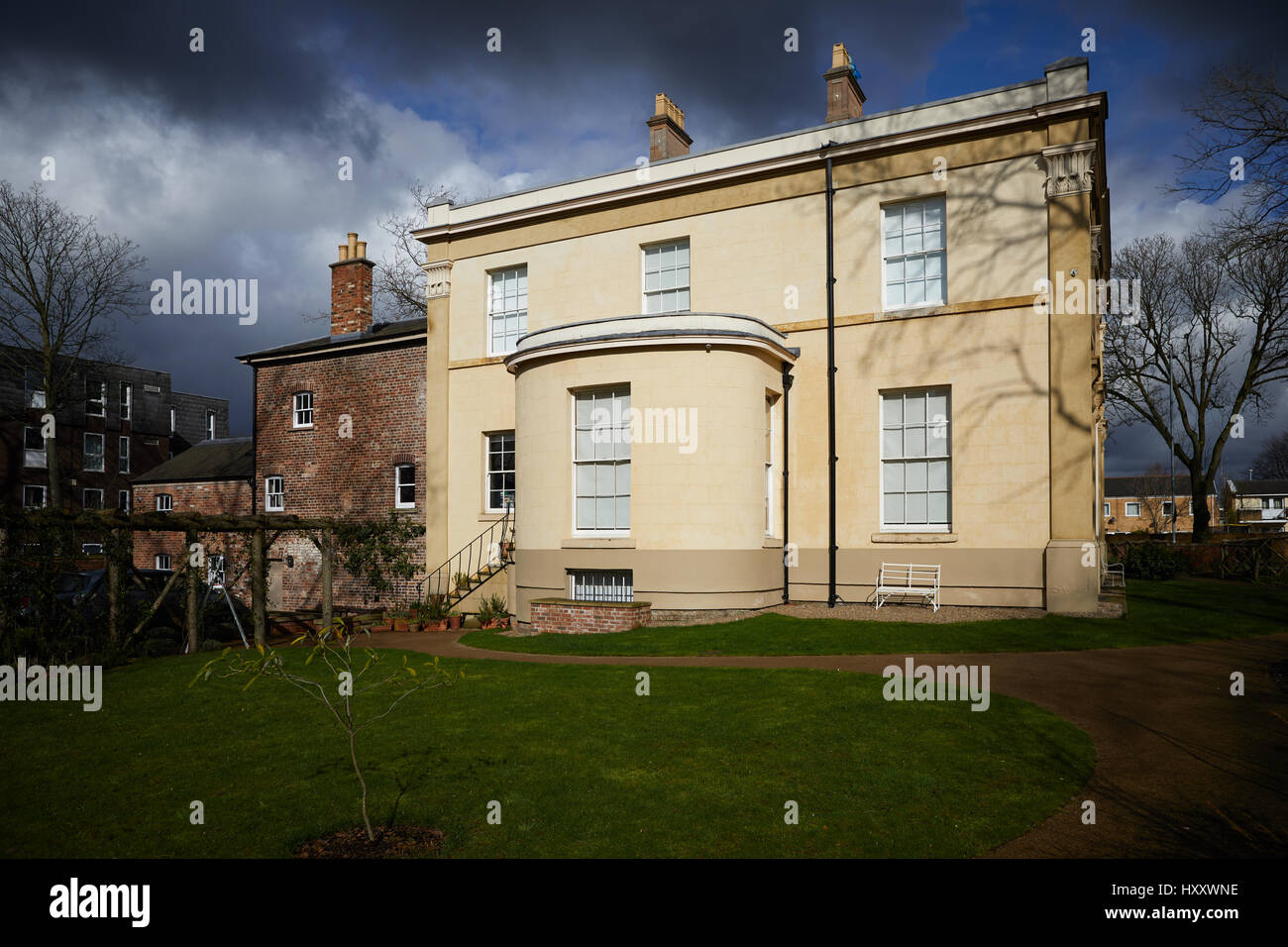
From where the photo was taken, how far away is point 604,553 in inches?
636

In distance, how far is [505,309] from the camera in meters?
21.2

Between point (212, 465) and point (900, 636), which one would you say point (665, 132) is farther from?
point (212, 465)

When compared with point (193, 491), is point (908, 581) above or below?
below

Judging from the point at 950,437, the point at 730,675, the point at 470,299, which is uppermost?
the point at 470,299

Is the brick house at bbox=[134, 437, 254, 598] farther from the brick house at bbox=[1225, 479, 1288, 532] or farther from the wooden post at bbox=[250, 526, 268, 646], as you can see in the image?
the brick house at bbox=[1225, 479, 1288, 532]

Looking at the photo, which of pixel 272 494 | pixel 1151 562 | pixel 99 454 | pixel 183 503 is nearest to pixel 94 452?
pixel 99 454

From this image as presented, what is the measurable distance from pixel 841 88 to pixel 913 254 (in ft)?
15.0

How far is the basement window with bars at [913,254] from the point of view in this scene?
55.2ft

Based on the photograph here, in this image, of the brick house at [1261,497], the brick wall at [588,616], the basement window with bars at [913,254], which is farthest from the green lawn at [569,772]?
the brick house at [1261,497]

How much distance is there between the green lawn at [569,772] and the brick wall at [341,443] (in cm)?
1252

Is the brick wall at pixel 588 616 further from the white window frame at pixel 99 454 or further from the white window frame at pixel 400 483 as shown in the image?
the white window frame at pixel 99 454
